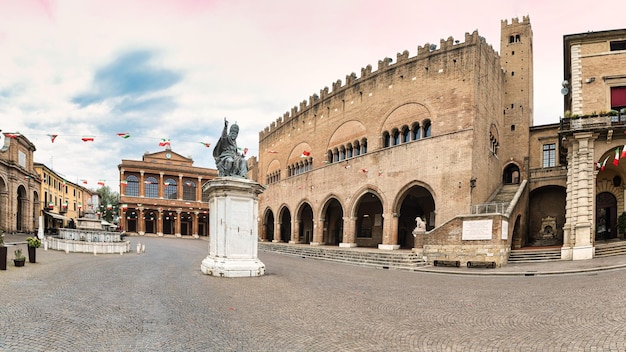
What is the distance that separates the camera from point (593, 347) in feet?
15.1

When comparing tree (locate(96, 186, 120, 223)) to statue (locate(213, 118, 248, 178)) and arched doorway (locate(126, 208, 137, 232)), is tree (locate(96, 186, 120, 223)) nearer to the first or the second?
arched doorway (locate(126, 208, 137, 232))

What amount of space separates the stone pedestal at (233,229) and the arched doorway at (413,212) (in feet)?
58.1

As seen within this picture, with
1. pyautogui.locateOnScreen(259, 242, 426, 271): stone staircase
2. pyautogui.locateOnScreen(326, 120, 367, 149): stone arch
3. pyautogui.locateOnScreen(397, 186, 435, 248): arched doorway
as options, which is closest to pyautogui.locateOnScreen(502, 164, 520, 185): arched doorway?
pyautogui.locateOnScreen(397, 186, 435, 248): arched doorway

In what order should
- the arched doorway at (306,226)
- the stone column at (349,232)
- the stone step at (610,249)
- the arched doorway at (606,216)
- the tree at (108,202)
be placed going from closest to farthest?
the stone step at (610,249) → the arched doorway at (606,216) → the stone column at (349,232) → the arched doorway at (306,226) → the tree at (108,202)

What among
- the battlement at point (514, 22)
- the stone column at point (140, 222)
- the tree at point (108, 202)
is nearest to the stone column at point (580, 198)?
the battlement at point (514, 22)

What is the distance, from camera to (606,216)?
2209 cm

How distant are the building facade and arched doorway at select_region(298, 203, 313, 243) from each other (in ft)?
77.7

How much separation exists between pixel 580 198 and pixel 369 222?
1679cm

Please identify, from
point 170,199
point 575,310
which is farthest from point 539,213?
point 170,199

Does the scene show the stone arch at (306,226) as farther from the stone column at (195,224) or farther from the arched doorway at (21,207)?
the arched doorway at (21,207)

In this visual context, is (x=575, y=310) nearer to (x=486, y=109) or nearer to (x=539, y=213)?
(x=486, y=109)

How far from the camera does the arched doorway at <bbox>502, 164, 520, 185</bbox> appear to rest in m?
29.9

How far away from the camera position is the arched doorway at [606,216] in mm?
21719

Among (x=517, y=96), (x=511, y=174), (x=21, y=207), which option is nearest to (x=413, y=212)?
(x=511, y=174)
